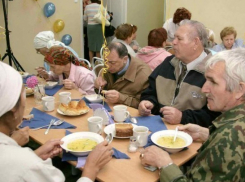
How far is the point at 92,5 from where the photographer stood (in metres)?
5.75

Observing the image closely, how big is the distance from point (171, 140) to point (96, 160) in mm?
504

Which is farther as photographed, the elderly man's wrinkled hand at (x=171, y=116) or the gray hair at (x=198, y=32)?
the gray hair at (x=198, y=32)

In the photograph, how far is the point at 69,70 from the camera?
9.42ft

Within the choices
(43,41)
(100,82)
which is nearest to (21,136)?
(100,82)

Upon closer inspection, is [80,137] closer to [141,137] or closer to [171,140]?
[141,137]

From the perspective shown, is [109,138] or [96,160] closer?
[96,160]

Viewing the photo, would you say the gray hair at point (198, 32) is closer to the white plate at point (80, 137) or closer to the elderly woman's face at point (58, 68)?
the white plate at point (80, 137)

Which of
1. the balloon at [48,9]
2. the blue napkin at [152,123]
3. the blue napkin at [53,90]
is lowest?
the blue napkin at [53,90]

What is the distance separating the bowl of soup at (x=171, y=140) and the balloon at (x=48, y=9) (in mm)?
Answer: 4395

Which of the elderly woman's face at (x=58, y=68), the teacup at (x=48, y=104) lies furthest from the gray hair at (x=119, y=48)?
the teacup at (x=48, y=104)

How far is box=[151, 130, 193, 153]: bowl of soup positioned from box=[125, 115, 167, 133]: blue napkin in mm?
116

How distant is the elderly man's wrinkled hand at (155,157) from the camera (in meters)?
1.34

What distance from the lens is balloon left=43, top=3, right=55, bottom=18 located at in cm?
524

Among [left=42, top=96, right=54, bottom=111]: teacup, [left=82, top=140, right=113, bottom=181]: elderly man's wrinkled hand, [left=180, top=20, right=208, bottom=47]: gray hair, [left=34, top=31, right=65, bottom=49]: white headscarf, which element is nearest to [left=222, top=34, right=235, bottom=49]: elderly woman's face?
[left=180, top=20, right=208, bottom=47]: gray hair
